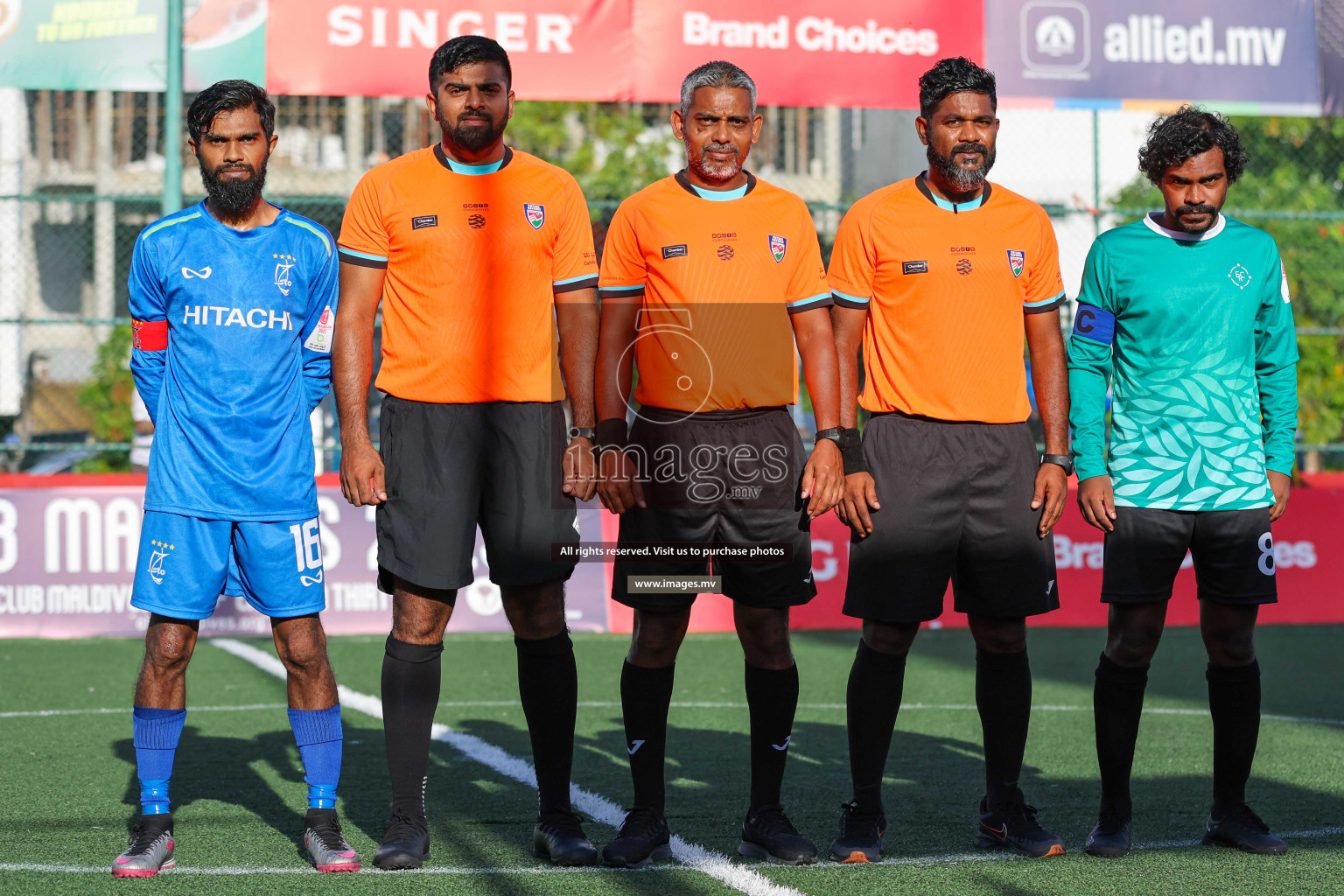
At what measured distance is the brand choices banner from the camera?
31.4 feet

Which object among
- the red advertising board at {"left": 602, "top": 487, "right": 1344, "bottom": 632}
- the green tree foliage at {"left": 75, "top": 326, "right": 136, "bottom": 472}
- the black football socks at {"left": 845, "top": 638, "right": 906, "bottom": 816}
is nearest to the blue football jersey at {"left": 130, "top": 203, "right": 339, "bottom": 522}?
the black football socks at {"left": 845, "top": 638, "right": 906, "bottom": 816}

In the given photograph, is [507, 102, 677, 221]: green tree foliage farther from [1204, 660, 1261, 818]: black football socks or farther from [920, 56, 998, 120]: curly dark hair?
[1204, 660, 1261, 818]: black football socks

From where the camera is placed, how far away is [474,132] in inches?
162

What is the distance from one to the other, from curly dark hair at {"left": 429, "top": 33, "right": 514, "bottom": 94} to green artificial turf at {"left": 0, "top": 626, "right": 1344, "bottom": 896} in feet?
7.58

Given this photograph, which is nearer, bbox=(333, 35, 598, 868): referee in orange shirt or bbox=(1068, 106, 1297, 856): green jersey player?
bbox=(333, 35, 598, 868): referee in orange shirt

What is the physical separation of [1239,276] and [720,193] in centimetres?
160

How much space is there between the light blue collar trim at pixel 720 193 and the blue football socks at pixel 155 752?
2.17m

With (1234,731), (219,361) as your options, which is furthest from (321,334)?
(1234,731)

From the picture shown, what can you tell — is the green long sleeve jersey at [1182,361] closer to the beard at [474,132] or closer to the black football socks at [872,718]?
the black football socks at [872,718]

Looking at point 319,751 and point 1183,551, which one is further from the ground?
point 1183,551

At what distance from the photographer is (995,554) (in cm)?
426

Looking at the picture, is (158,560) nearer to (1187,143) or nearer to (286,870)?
(286,870)

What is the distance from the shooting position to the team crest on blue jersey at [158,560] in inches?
163

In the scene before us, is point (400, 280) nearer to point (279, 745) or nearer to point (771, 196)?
point (771, 196)
